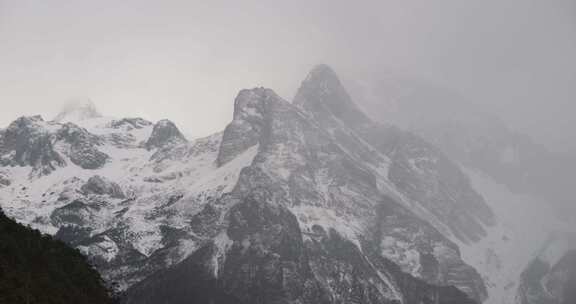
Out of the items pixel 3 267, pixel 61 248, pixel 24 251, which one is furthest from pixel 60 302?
pixel 61 248

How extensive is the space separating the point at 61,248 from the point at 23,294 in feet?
213

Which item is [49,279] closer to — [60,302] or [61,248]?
[60,302]

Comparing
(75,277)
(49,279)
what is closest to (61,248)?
(75,277)

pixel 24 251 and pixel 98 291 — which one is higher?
pixel 24 251

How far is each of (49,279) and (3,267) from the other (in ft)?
53.2

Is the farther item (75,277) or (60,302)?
(75,277)

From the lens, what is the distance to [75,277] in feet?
583

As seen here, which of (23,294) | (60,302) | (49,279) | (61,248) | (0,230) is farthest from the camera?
(61,248)

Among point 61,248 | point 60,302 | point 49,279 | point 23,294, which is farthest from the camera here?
point 61,248

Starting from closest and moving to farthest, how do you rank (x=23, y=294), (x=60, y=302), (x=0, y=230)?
(x=23, y=294), (x=60, y=302), (x=0, y=230)

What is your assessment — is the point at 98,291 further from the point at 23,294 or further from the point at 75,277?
the point at 23,294

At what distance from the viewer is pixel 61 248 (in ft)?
634

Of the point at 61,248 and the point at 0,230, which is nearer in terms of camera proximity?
the point at 0,230

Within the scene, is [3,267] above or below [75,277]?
above
